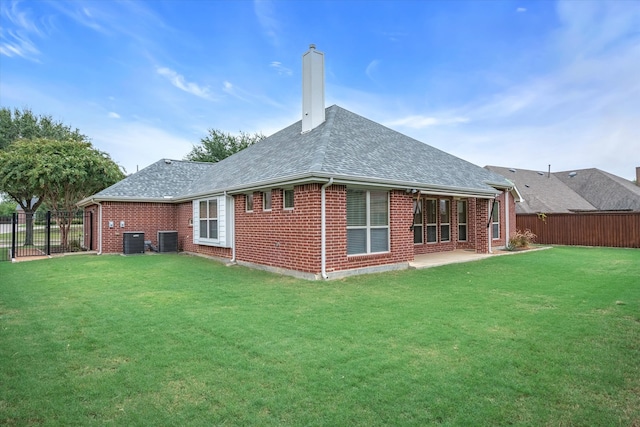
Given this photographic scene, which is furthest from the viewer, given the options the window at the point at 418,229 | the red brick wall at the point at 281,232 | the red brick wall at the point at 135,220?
the red brick wall at the point at 135,220

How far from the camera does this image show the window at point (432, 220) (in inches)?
582

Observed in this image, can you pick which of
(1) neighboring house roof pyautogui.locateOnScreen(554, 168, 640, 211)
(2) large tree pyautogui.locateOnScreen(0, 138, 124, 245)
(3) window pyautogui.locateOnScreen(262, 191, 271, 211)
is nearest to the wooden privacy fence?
(1) neighboring house roof pyautogui.locateOnScreen(554, 168, 640, 211)

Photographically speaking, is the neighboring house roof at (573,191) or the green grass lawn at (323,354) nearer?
the green grass lawn at (323,354)

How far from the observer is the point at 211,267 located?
446 inches

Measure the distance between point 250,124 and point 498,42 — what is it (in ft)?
94.8

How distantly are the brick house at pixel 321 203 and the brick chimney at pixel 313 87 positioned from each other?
34mm

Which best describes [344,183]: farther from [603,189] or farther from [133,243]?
[603,189]

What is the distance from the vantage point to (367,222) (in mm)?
9961

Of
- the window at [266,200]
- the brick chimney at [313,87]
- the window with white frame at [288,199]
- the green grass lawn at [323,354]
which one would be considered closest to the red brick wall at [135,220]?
the green grass lawn at [323,354]

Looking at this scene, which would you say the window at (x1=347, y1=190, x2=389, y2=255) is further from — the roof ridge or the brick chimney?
the brick chimney

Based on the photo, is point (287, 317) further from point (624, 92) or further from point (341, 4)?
point (624, 92)

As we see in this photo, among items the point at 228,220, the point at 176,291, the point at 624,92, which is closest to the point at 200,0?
the point at 228,220

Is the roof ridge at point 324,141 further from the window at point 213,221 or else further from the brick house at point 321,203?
the window at point 213,221

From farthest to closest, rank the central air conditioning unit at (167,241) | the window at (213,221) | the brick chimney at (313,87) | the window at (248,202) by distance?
the central air conditioning unit at (167,241)
the window at (213,221)
the brick chimney at (313,87)
the window at (248,202)
